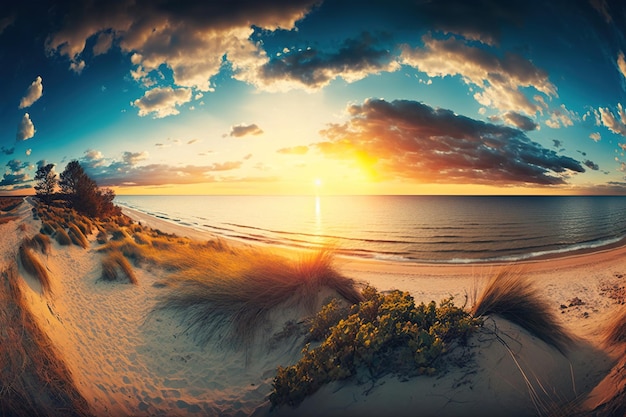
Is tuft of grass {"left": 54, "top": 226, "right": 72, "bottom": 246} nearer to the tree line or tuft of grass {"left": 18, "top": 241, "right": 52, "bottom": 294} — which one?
tuft of grass {"left": 18, "top": 241, "right": 52, "bottom": 294}

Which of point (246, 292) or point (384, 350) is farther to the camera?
point (246, 292)

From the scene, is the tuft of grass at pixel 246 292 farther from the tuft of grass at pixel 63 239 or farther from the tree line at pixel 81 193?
the tree line at pixel 81 193

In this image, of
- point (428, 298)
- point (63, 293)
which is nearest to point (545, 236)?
point (428, 298)

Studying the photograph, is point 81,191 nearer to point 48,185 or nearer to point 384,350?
point 48,185

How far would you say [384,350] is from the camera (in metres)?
4.10

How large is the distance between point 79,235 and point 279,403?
1570cm

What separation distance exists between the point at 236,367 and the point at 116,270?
6708mm

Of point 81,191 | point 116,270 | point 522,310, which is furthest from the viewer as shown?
point 81,191

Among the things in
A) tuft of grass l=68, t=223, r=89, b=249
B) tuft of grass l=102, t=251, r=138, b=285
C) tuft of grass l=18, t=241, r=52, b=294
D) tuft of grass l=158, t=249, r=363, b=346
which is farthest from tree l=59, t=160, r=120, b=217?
tuft of grass l=158, t=249, r=363, b=346

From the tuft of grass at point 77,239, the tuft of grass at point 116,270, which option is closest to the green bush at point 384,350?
the tuft of grass at point 116,270

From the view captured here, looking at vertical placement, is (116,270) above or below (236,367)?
above

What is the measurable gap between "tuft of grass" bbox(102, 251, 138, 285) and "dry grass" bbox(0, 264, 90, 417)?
4.81m

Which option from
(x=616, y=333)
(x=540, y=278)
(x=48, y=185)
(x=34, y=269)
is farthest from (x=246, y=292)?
(x=48, y=185)

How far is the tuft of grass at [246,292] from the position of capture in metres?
6.40
